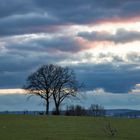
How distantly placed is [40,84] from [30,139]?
8023cm

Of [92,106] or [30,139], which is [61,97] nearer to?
[92,106]

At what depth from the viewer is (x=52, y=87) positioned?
131625 millimetres

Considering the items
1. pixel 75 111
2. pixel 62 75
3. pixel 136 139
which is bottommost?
pixel 136 139

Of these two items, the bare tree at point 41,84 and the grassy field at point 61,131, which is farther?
the bare tree at point 41,84

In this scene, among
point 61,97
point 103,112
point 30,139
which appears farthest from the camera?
point 103,112

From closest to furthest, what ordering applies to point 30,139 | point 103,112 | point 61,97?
1. point 30,139
2. point 61,97
3. point 103,112

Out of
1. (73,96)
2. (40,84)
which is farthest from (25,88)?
(73,96)

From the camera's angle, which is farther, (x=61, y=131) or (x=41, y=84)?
(x=41, y=84)

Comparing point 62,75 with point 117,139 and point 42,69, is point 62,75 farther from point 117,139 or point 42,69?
point 117,139

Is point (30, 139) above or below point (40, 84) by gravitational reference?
below

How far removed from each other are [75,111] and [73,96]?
7.78 meters

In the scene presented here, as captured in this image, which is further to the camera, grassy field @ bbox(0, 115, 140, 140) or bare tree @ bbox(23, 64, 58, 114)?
bare tree @ bbox(23, 64, 58, 114)

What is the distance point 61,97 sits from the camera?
13100 cm

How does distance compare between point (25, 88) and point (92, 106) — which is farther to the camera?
point (92, 106)
